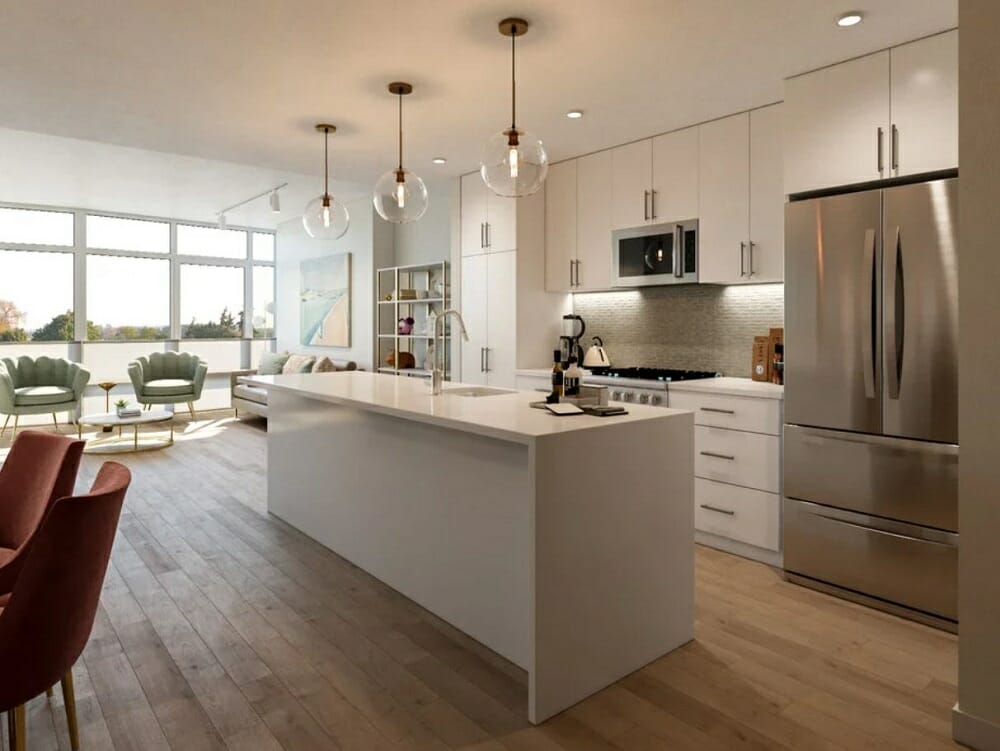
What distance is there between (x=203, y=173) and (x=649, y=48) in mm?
4892

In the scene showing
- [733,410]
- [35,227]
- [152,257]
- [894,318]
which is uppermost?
[35,227]

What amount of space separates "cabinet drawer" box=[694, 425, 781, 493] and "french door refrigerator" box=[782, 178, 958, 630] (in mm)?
156

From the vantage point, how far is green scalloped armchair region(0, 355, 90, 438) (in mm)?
6840

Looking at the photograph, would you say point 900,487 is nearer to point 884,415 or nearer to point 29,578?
point 884,415

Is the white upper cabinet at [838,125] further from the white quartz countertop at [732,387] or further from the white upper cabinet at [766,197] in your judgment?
the white quartz countertop at [732,387]

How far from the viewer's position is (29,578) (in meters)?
1.50

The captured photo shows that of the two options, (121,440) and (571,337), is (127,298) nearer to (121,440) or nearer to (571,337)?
(121,440)

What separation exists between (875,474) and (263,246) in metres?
9.31

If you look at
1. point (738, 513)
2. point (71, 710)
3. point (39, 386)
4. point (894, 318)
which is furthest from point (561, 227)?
point (39, 386)

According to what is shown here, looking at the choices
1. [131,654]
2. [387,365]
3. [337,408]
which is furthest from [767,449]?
[387,365]

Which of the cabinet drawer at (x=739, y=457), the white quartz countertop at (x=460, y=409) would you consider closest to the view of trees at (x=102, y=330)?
the white quartz countertop at (x=460, y=409)

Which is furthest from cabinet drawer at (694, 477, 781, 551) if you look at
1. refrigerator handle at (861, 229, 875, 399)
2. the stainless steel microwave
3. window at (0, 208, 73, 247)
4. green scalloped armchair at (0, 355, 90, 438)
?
window at (0, 208, 73, 247)

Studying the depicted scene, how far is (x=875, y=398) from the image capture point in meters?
2.98

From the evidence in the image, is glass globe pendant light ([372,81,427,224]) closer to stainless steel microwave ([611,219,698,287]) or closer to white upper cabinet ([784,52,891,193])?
stainless steel microwave ([611,219,698,287])
